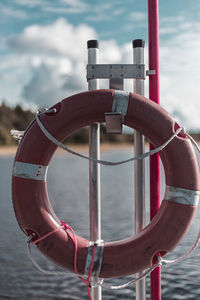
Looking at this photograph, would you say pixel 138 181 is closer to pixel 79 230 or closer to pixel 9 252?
pixel 9 252

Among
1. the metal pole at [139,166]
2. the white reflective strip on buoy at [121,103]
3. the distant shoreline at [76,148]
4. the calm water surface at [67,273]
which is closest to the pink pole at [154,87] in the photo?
the metal pole at [139,166]

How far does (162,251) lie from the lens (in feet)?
6.56

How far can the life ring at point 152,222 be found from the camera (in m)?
1.98

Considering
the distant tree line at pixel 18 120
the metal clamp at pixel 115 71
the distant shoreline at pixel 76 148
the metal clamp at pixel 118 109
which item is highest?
the distant tree line at pixel 18 120

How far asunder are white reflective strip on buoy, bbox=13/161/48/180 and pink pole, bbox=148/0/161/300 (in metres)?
0.52

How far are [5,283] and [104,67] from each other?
7.72 feet

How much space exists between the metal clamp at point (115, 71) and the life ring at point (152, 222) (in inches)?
4.2

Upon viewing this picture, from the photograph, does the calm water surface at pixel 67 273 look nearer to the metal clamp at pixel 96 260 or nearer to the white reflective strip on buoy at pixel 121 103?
the metal clamp at pixel 96 260

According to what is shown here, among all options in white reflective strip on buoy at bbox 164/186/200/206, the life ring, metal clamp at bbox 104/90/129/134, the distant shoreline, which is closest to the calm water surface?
the life ring

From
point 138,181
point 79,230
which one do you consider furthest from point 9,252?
point 138,181

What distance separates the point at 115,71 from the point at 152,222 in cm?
69

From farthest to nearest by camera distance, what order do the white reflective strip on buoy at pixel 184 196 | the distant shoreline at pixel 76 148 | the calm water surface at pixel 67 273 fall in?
the distant shoreline at pixel 76 148 < the calm water surface at pixel 67 273 < the white reflective strip on buoy at pixel 184 196

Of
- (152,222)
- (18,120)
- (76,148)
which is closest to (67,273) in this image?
(152,222)

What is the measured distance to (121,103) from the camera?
6.51 feet
